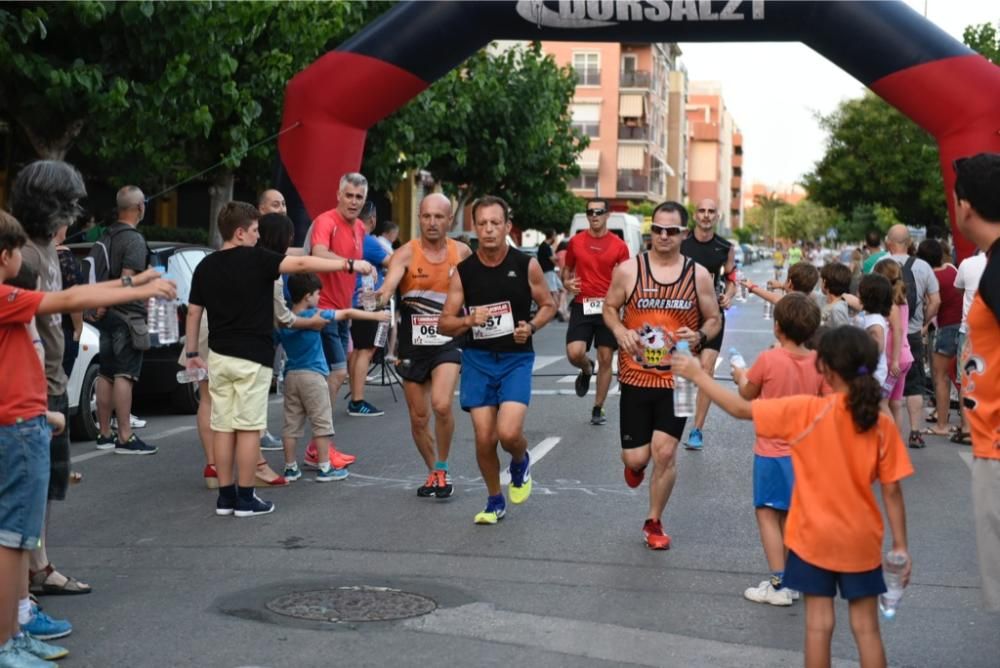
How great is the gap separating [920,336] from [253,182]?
581 inches

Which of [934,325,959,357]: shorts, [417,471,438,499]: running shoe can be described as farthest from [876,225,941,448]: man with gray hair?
[417,471,438,499]: running shoe

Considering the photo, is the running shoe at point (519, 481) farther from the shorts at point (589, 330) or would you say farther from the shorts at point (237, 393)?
the shorts at point (589, 330)

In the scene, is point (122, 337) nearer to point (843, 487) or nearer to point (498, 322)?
point (498, 322)

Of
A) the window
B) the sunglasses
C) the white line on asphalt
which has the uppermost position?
the window

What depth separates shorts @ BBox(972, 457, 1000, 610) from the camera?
15.9ft

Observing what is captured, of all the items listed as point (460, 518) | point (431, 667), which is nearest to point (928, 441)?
point (460, 518)

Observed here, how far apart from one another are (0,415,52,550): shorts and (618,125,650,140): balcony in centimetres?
8495

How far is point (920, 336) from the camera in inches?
506

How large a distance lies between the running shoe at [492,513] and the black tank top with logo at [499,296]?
90 centimetres

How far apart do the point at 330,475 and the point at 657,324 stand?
313 cm

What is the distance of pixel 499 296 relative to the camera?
8.38 metres

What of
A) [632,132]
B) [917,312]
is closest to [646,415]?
[917,312]

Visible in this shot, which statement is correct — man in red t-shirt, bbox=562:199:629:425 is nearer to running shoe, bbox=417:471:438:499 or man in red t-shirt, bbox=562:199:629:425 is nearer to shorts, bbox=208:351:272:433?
running shoe, bbox=417:471:438:499

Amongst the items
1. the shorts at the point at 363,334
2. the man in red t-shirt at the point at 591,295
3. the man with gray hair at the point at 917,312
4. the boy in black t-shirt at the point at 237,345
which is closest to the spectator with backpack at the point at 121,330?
the boy in black t-shirt at the point at 237,345
